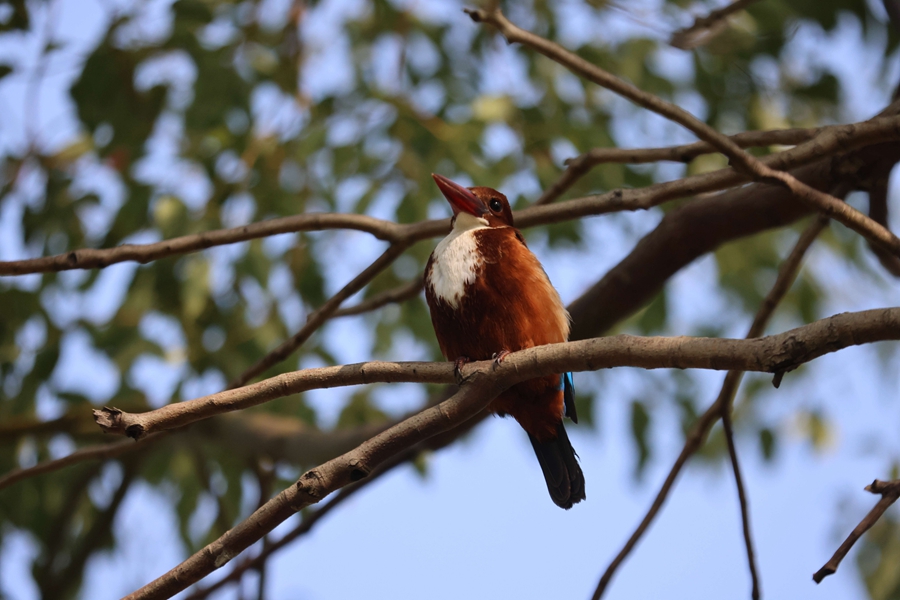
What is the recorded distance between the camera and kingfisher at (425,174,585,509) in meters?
2.63

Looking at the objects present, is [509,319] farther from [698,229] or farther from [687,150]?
[698,229]

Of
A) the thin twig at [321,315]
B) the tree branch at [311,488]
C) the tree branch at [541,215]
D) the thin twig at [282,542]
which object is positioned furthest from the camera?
the thin twig at [282,542]

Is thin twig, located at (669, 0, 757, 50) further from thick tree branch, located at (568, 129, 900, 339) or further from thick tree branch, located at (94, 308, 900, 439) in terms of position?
thick tree branch, located at (94, 308, 900, 439)

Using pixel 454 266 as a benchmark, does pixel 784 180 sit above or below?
above

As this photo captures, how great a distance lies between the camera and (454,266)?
9.07ft

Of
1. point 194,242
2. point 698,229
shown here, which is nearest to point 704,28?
point 698,229

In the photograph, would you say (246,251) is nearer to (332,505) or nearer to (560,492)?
(332,505)

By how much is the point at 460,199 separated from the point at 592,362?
1439 mm

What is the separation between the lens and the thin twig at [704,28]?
307 centimetres

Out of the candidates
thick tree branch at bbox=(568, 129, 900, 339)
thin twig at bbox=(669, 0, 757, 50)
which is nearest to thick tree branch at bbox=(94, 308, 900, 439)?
thick tree branch at bbox=(568, 129, 900, 339)

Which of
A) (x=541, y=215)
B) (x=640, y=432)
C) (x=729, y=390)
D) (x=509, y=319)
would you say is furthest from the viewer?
(x=640, y=432)

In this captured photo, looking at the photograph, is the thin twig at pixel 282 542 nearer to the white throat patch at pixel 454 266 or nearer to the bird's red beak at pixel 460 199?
the white throat patch at pixel 454 266

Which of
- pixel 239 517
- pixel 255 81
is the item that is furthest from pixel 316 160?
pixel 239 517

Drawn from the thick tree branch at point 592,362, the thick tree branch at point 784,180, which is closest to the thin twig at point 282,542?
the thick tree branch at point 592,362
